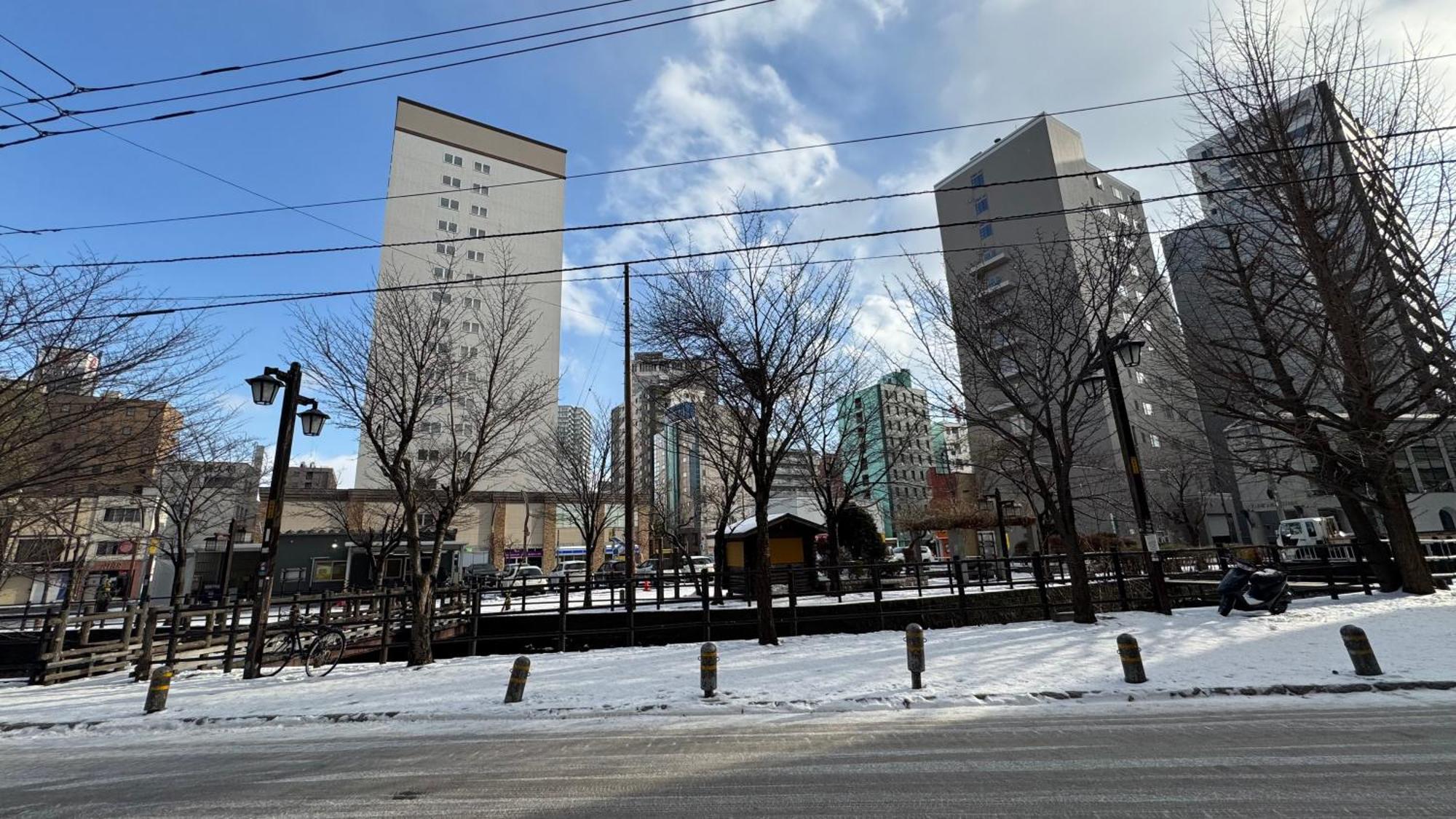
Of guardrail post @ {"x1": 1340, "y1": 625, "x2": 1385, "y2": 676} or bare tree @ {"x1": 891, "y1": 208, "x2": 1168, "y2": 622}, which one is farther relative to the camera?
bare tree @ {"x1": 891, "y1": 208, "x2": 1168, "y2": 622}

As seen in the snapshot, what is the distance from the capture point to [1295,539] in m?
36.8

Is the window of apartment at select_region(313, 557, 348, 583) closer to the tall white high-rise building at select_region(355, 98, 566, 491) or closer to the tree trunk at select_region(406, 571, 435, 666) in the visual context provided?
the tall white high-rise building at select_region(355, 98, 566, 491)

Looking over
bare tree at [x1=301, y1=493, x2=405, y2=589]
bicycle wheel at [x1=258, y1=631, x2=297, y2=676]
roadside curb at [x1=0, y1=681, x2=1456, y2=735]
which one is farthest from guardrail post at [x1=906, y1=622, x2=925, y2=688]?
bare tree at [x1=301, y1=493, x2=405, y2=589]

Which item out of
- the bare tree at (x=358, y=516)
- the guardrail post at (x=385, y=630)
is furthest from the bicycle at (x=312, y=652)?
the bare tree at (x=358, y=516)

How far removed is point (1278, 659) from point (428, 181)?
2756 inches

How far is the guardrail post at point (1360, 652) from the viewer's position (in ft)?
24.2

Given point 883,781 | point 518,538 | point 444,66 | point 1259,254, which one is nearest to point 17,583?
point 518,538

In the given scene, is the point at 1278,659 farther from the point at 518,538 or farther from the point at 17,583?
the point at 17,583

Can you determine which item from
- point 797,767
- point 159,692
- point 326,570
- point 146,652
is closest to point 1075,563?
point 797,767

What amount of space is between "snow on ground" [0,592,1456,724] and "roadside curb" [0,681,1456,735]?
36mm

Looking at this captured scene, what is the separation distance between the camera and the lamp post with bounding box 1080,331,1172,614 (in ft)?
39.5

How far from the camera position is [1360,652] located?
7461mm

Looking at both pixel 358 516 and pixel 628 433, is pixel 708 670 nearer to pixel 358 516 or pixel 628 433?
pixel 628 433

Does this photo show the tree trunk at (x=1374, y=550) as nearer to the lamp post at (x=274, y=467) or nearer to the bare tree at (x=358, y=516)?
the lamp post at (x=274, y=467)
